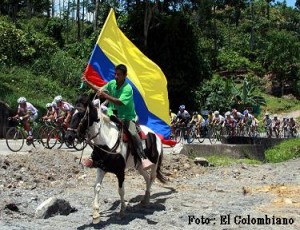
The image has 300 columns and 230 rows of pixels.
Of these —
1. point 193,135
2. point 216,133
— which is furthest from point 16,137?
point 216,133


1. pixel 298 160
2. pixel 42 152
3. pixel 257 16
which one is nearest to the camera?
pixel 42 152

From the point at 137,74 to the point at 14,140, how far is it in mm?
7440

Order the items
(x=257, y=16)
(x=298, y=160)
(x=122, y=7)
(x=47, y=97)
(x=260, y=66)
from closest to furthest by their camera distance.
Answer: (x=298, y=160) → (x=47, y=97) → (x=122, y=7) → (x=260, y=66) → (x=257, y=16)

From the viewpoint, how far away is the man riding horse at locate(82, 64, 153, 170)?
28.7ft

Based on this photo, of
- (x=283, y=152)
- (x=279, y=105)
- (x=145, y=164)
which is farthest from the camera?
(x=279, y=105)

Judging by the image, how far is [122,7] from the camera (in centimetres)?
4056

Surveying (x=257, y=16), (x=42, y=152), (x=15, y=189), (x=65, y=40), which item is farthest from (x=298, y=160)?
(x=257, y=16)

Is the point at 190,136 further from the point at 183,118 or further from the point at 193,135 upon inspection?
the point at 183,118

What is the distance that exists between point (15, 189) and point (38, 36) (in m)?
31.4

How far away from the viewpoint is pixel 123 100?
28.7ft

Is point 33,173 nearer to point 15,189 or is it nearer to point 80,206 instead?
point 15,189

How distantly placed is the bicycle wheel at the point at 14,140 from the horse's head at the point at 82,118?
10040 millimetres

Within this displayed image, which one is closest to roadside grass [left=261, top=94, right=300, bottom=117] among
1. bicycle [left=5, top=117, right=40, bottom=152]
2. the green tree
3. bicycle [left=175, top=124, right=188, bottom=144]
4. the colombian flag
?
the green tree

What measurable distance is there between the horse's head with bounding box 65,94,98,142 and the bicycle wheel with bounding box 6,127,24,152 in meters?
10.0
